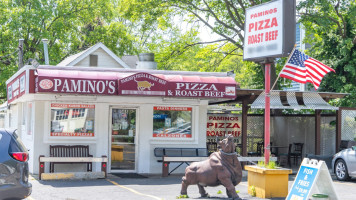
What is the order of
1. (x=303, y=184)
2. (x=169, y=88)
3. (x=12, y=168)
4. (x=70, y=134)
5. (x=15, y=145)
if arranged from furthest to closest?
(x=70, y=134)
(x=169, y=88)
(x=303, y=184)
(x=15, y=145)
(x=12, y=168)

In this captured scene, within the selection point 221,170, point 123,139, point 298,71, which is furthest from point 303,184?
point 123,139

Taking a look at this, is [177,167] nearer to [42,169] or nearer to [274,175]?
[42,169]

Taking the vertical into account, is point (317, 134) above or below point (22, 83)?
below

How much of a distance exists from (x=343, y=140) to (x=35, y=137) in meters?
11.5

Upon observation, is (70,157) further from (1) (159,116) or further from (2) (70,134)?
(1) (159,116)

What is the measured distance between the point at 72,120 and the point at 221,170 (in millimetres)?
6972

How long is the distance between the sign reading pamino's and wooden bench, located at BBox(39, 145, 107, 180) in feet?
18.8

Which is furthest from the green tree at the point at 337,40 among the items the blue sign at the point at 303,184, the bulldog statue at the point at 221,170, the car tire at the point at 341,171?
the blue sign at the point at 303,184

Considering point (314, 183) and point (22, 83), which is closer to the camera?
point (314, 183)

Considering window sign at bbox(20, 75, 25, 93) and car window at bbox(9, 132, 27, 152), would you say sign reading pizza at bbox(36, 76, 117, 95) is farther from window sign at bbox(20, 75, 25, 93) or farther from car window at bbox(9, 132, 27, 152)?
car window at bbox(9, 132, 27, 152)

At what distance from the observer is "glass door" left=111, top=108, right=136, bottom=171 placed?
17631 millimetres

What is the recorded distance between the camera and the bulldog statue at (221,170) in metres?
11.6

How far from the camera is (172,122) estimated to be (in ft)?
59.2

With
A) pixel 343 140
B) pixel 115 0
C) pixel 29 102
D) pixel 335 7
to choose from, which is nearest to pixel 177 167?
pixel 29 102
